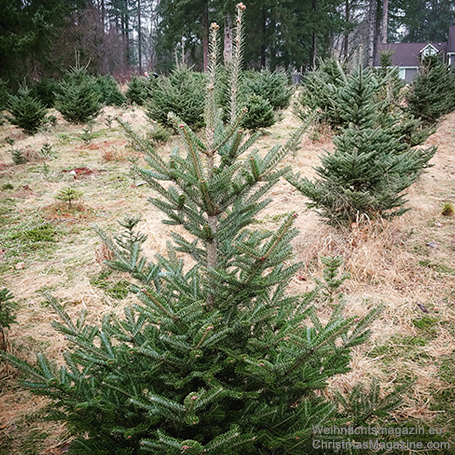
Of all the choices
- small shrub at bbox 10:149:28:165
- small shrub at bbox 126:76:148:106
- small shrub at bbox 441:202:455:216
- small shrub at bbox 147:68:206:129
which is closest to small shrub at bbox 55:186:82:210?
small shrub at bbox 10:149:28:165

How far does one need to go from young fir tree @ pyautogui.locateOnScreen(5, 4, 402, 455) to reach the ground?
0.66 meters

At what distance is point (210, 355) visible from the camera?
5.13 feet

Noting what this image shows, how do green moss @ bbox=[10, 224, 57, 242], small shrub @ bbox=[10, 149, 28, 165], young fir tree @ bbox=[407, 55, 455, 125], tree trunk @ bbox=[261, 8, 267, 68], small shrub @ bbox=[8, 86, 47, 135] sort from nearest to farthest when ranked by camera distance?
green moss @ bbox=[10, 224, 57, 242], small shrub @ bbox=[10, 149, 28, 165], young fir tree @ bbox=[407, 55, 455, 125], small shrub @ bbox=[8, 86, 47, 135], tree trunk @ bbox=[261, 8, 267, 68]

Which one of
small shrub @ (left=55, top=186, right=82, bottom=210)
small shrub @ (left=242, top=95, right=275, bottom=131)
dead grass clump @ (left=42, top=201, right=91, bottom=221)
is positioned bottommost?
dead grass clump @ (left=42, top=201, right=91, bottom=221)

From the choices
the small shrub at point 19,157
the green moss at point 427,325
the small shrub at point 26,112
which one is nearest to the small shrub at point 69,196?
the small shrub at point 19,157

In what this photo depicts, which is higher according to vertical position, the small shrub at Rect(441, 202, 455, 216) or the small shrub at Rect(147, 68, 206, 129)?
the small shrub at Rect(147, 68, 206, 129)

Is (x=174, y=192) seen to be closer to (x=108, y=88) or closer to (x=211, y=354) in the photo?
(x=211, y=354)

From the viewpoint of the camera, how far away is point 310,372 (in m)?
1.54

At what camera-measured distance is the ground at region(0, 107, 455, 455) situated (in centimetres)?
246

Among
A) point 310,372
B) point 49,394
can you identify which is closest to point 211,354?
point 310,372

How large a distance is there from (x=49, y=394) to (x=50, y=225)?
463 centimetres

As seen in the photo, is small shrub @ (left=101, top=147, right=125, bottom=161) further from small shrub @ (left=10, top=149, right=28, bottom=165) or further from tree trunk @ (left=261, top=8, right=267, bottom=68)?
tree trunk @ (left=261, top=8, right=267, bottom=68)

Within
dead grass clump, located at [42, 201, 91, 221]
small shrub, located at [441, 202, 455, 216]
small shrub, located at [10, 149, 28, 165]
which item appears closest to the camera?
small shrub, located at [441, 202, 455, 216]

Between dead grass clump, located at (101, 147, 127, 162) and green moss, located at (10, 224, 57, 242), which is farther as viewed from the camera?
dead grass clump, located at (101, 147, 127, 162)
